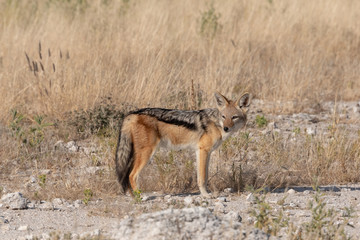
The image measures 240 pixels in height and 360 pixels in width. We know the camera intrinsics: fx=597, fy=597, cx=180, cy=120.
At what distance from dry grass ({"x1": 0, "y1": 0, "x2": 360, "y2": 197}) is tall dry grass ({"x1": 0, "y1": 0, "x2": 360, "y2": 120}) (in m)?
0.03

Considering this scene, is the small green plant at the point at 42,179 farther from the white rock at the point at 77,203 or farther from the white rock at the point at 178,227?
the white rock at the point at 178,227

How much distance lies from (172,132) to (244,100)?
98 cm

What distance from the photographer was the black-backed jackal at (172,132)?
6312 millimetres

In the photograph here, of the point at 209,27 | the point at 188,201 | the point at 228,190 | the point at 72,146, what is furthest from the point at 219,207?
the point at 209,27

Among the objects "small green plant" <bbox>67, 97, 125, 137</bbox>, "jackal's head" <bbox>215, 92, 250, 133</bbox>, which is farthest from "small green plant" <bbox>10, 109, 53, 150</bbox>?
"jackal's head" <bbox>215, 92, 250, 133</bbox>

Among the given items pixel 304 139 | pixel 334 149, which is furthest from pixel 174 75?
pixel 334 149

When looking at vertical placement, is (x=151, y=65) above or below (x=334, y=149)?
above

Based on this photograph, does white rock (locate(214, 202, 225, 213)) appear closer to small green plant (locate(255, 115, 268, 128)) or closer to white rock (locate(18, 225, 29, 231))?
white rock (locate(18, 225, 29, 231))

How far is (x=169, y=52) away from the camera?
35.9 feet

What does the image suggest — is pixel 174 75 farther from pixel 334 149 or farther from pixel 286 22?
pixel 286 22

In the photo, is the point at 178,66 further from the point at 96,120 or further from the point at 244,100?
the point at 244,100

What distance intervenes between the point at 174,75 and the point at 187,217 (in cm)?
590

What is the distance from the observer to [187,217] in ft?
14.8

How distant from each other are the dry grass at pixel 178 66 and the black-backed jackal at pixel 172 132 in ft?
1.18
